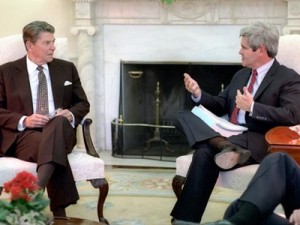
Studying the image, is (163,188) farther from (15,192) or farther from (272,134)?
(15,192)

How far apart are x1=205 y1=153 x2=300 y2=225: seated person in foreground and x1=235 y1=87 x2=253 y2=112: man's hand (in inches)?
26.0

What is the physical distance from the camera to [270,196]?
2498mm

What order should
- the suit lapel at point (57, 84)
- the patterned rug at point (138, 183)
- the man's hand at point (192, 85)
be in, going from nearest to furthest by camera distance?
the man's hand at point (192, 85) → the suit lapel at point (57, 84) → the patterned rug at point (138, 183)

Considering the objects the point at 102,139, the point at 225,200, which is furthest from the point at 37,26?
the point at 102,139

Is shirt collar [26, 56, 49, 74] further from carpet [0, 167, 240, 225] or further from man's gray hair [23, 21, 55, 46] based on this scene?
carpet [0, 167, 240, 225]

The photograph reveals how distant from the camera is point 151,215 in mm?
3707

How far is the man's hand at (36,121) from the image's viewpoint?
11.1 ft

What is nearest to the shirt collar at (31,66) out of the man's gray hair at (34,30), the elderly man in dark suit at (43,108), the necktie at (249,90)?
the elderly man in dark suit at (43,108)

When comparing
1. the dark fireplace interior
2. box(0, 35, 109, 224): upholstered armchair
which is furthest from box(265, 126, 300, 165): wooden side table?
the dark fireplace interior

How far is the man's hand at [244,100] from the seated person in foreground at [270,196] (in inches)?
26.0

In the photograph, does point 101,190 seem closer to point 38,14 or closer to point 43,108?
point 43,108

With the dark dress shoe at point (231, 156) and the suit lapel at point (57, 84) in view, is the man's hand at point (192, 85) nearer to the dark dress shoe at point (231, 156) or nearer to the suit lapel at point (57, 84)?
the dark dress shoe at point (231, 156)

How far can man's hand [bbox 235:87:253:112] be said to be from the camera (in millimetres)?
3252

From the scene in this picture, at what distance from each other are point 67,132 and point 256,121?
37.1 inches
